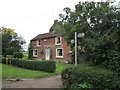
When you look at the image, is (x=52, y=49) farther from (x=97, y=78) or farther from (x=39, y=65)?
(x=97, y=78)

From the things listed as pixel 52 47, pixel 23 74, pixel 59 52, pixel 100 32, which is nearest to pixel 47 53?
pixel 52 47

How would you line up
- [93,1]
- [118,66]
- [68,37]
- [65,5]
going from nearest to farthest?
[118,66] → [93,1] → [68,37] → [65,5]

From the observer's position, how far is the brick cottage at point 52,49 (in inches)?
647

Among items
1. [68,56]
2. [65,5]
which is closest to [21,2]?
[65,5]

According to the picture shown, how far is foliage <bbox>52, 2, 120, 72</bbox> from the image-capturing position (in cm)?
440

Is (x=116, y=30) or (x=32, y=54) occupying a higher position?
(x=116, y=30)

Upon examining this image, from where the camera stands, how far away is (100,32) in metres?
5.63

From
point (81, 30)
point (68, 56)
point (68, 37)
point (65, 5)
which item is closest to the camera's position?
point (81, 30)

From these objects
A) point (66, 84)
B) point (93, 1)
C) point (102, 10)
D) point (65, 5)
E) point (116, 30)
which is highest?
point (65, 5)

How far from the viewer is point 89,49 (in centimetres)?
501

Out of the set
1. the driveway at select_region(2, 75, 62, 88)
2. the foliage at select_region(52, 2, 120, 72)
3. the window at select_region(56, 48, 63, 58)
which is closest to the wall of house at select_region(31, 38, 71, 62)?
the window at select_region(56, 48, 63, 58)

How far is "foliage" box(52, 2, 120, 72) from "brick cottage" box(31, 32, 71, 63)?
29.1 feet

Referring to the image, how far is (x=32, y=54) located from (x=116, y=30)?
65.6ft

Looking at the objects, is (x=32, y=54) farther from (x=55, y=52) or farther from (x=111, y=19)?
(x=111, y=19)
